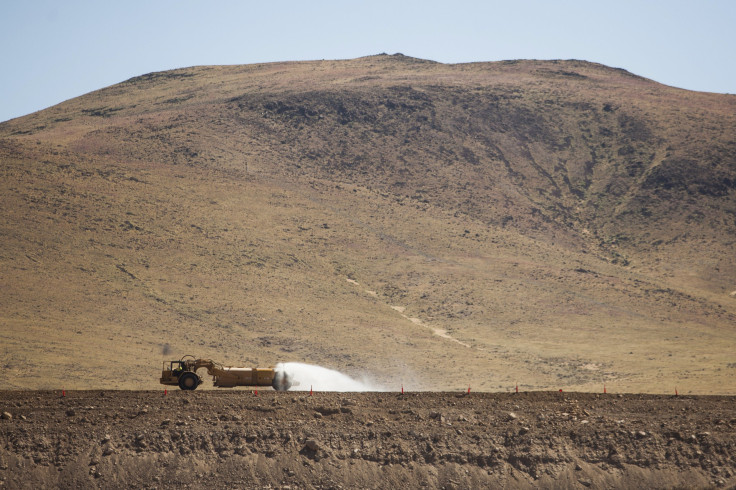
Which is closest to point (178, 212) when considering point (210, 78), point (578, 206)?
point (578, 206)

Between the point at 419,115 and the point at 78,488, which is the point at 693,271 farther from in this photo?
the point at 78,488

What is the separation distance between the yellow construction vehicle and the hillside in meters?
10.2

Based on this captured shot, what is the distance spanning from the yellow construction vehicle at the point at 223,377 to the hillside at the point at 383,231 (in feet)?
33.3

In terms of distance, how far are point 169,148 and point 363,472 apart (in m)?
70.2

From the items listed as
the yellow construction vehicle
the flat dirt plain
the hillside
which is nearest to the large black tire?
the yellow construction vehicle

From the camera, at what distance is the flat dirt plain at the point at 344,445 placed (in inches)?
773

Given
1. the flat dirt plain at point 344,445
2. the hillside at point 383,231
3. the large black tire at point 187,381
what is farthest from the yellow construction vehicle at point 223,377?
the hillside at point 383,231

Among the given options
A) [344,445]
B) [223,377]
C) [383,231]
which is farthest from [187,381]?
[383,231]

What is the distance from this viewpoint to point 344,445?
20.7 metres

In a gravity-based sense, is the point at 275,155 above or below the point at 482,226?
above

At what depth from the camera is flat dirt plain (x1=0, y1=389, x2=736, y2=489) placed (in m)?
19.6

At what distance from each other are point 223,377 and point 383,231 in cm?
4672

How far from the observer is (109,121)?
9900cm

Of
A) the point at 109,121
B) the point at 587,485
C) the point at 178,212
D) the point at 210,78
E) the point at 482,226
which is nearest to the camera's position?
the point at 587,485
